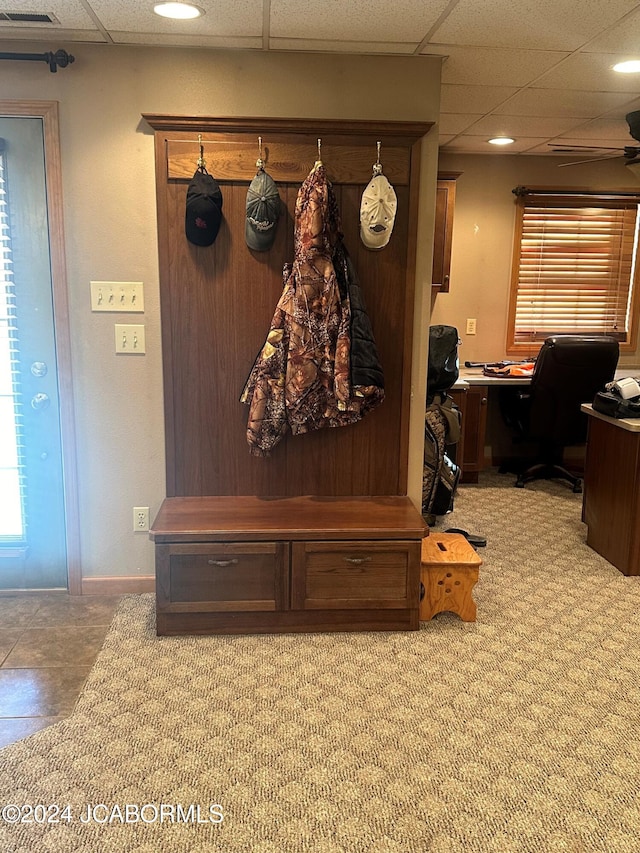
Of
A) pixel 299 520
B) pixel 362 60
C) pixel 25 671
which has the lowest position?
pixel 25 671

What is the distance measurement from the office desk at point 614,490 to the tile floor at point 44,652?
2470 millimetres

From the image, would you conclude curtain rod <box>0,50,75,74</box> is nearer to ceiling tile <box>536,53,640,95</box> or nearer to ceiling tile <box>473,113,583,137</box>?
ceiling tile <box>536,53,640,95</box>

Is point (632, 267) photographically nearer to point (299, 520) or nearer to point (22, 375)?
point (299, 520)

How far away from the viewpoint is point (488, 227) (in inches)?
200

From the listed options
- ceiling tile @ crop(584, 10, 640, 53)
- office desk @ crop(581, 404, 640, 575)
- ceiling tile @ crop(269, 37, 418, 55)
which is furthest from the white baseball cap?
office desk @ crop(581, 404, 640, 575)

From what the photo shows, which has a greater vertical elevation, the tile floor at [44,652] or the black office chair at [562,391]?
the black office chair at [562,391]

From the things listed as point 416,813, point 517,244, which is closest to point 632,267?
point 517,244

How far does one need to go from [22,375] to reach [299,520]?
136cm

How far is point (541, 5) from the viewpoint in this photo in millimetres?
2287

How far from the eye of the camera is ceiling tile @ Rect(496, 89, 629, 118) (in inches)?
131

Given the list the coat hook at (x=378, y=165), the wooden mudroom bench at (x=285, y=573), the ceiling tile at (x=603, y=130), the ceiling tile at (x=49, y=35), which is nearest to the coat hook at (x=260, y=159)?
the coat hook at (x=378, y=165)

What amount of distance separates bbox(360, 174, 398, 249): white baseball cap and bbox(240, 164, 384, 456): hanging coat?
12 cm

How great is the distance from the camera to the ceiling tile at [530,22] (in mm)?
2289

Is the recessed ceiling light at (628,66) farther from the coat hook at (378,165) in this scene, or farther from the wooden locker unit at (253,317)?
the coat hook at (378,165)
